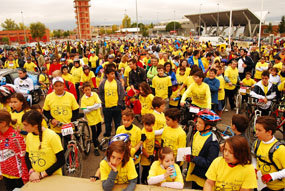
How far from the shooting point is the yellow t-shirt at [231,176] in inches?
90.2

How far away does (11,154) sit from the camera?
3176 mm

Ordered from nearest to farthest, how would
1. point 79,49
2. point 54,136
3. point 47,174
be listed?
point 47,174
point 54,136
point 79,49

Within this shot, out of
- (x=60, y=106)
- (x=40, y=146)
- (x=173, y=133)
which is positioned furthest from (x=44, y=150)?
(x=173, y=133)

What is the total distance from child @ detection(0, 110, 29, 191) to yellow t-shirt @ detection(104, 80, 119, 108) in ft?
8.17

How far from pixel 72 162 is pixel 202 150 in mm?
2594

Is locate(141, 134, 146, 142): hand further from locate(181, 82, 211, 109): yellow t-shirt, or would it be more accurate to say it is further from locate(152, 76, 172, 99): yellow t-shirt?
locate(152, 76, 172, 99): yellow t-shirt

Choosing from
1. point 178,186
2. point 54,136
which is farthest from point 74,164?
point 178,186

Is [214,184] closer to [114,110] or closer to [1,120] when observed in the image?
[1,120]

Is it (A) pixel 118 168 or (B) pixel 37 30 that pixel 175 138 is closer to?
A: (A) pixel 118 168

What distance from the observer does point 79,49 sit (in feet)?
80.2

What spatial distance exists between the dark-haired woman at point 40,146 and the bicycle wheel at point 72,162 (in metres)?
1.15

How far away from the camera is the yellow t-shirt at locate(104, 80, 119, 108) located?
17.9 feet

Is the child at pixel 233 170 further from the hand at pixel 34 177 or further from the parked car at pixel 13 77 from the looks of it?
the parked car at pixel 13 77

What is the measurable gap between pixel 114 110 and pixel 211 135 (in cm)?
306
